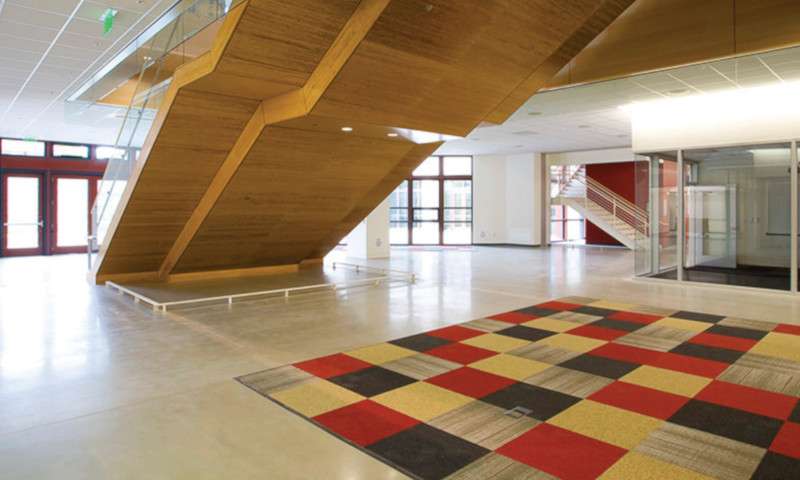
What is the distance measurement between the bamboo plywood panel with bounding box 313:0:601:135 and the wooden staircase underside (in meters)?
0.02

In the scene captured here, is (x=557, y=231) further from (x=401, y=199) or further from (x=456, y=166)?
(x=401, y=199)

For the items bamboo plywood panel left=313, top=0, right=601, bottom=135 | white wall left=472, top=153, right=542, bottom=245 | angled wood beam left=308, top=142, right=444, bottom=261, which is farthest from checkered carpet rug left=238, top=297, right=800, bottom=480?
white wall left=472, top=153, right=542, bottom=245

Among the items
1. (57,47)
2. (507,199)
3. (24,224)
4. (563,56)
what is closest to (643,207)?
(563,56)

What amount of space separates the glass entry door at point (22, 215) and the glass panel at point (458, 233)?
1365 centimetres

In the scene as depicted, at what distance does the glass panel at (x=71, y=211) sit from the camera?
17406mm

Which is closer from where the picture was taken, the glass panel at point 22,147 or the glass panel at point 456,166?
the glass panel at point 22,147

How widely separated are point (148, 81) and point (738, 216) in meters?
10.5

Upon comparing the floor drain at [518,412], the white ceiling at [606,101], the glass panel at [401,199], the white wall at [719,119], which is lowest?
the floor drain at [518,412]

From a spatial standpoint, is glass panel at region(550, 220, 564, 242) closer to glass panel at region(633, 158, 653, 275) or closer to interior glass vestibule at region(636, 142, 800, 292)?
interior glass vestibule at region(636, 142, 800, 292)

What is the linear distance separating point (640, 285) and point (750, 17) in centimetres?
475

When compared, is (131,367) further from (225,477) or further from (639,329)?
(639,329)

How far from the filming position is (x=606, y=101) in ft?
34.5

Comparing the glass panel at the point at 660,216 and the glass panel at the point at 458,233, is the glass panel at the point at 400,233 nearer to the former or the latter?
the glass panel at the point at 458,233

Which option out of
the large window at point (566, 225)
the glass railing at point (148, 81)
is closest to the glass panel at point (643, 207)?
the glass railing at point (148, 81)
